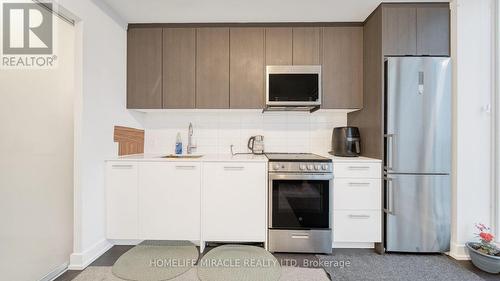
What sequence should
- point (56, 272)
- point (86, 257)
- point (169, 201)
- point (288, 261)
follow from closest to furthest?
1. point (56, 272)
2. point (86, 257)
3. point (288, 261)
4. point (169, 201)

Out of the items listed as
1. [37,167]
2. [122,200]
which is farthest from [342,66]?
[37,167]

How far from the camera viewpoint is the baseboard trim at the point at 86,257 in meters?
1.92

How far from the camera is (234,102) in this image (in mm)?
2568

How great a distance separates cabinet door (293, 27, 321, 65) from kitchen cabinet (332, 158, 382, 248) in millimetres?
1157

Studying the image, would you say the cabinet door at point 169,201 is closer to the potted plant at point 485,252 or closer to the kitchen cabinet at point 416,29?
the kitchen cabinet at point 416,29

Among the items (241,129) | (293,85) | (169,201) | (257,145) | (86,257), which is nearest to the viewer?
(86,257)

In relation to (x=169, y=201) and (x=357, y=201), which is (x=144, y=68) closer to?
(x=169, y=201)

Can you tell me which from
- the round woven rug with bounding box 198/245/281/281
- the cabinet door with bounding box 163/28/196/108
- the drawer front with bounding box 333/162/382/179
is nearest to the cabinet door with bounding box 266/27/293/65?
the cabinet door with bounding box 163/28/196/108

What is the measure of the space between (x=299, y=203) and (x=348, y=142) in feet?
2.87

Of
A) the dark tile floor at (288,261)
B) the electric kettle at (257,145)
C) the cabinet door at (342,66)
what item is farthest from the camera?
the electric kettle at (257,145)

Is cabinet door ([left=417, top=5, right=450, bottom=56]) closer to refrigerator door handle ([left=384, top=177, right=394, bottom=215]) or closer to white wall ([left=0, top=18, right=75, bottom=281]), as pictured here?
refrigerator door handle ([left=384, top=177, right=394, bottom=215])

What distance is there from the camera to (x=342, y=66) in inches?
99.8

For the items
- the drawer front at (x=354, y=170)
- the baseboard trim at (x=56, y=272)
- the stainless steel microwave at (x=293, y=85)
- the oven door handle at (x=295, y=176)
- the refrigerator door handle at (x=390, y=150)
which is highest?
the stainless steel microwave at (x=293, y=85)

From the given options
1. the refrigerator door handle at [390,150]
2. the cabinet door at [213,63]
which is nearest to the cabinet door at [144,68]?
the cabinet door at [213,63]
